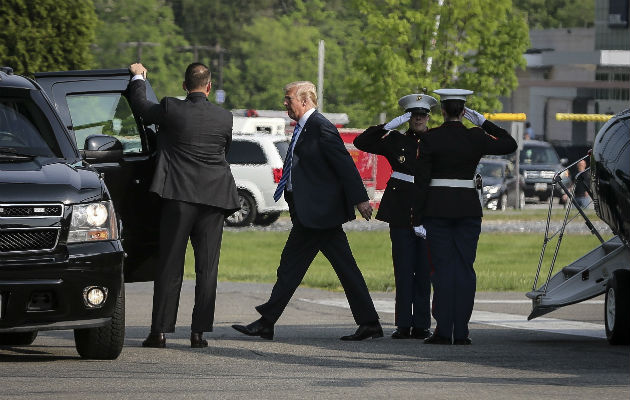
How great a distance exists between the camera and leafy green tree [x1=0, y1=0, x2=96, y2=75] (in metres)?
26.2

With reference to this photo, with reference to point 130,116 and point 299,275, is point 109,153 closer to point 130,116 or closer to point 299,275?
point 130,116

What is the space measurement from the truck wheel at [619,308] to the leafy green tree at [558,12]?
137119 mm

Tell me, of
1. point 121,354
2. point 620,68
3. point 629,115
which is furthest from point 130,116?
point 620,68

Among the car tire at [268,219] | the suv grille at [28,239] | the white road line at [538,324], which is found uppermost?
the suv grille at [28,239]

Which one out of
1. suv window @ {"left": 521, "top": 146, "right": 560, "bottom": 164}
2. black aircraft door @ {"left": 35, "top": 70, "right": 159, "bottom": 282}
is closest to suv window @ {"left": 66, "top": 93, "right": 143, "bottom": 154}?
black aircraft door @ {"left": 35, "top": 70, "right": 159, "bottom": 282}

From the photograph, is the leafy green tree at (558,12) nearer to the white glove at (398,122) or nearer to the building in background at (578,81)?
the building in background at (578,81)

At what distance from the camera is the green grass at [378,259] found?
19516 mm

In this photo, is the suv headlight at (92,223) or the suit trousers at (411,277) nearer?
the suv headlight at (92,223)

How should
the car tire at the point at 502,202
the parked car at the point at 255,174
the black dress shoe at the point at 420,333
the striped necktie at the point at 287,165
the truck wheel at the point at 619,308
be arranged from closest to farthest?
the truck wheel at the point at 619,308
the striped necktie at the point at 287,165
the black dress shoe at the point at 420,333
the parked car at the point at 255,174
the car tire at the point at 502,202

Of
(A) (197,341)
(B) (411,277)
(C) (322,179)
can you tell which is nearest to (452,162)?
(C) (322,179)

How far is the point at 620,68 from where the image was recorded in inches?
3199

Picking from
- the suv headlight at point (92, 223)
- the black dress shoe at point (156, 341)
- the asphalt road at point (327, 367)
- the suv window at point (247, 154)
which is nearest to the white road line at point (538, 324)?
the asphalt road at point (327, 367)

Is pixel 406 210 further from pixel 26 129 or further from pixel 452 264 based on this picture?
pixel 26 129

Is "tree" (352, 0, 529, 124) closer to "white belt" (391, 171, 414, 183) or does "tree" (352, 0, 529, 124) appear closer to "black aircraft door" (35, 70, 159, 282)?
"white belt" (391, 171, 414, 183)
